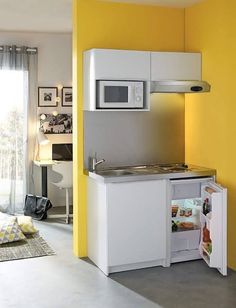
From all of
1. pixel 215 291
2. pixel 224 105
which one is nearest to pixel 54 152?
pixel 224 105

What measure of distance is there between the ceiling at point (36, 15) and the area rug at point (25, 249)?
2561 millimetres

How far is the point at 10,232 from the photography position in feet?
17.4

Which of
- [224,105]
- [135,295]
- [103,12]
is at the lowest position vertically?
[135,295]

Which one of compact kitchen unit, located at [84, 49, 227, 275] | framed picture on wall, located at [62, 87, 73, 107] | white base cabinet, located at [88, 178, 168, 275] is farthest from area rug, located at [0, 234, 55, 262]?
framed picture on wall, located at [62, 87, 73, 107]

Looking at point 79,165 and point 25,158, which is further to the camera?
point 25,158

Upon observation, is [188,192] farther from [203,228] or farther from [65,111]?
[65,111]

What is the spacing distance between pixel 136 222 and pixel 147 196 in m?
0.26

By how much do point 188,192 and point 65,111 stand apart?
127 inches

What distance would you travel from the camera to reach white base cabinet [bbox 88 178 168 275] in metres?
4.26

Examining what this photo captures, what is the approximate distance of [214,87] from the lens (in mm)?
4609

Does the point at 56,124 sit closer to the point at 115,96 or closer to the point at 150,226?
the point at 115,96

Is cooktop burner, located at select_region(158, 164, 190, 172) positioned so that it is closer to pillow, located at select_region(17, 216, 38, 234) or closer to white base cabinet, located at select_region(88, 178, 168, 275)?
white base cabinet, located at select_region(88, 178, 168, 275)

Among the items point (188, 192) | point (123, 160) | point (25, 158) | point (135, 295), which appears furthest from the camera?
point (25, 158)

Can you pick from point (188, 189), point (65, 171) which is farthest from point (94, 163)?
point (65, 171)
